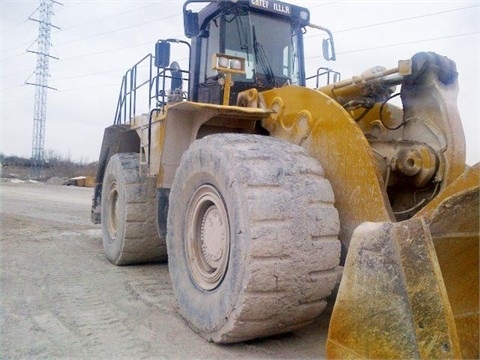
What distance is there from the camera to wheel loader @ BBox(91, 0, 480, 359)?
1.99m

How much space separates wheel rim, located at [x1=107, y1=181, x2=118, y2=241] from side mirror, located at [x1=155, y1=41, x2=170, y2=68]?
6.38ft

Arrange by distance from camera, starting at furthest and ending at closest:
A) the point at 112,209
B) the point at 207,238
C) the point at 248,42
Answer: the point at 112,209, the point at 248,42, the point at 207,238

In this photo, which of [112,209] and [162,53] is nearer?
[162,53]

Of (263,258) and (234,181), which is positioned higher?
(234,181)

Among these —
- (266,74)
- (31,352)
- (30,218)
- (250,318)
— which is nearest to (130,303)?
(31,352)

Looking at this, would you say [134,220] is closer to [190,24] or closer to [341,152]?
[190,24]

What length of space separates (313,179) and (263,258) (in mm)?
591

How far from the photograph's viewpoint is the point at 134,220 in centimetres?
550

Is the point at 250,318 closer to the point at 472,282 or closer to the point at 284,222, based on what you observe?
the point at 284,222

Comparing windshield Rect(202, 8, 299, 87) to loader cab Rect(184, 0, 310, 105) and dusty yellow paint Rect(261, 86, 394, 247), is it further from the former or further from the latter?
dusty yellow paint Rect(261, 86, 394, 247)

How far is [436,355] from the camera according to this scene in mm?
1786

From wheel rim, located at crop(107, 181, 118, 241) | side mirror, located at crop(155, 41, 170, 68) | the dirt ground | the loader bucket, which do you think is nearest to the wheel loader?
the loader bucket

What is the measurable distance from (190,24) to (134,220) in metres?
2.25

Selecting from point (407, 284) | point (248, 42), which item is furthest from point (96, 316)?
point (248, 42)
